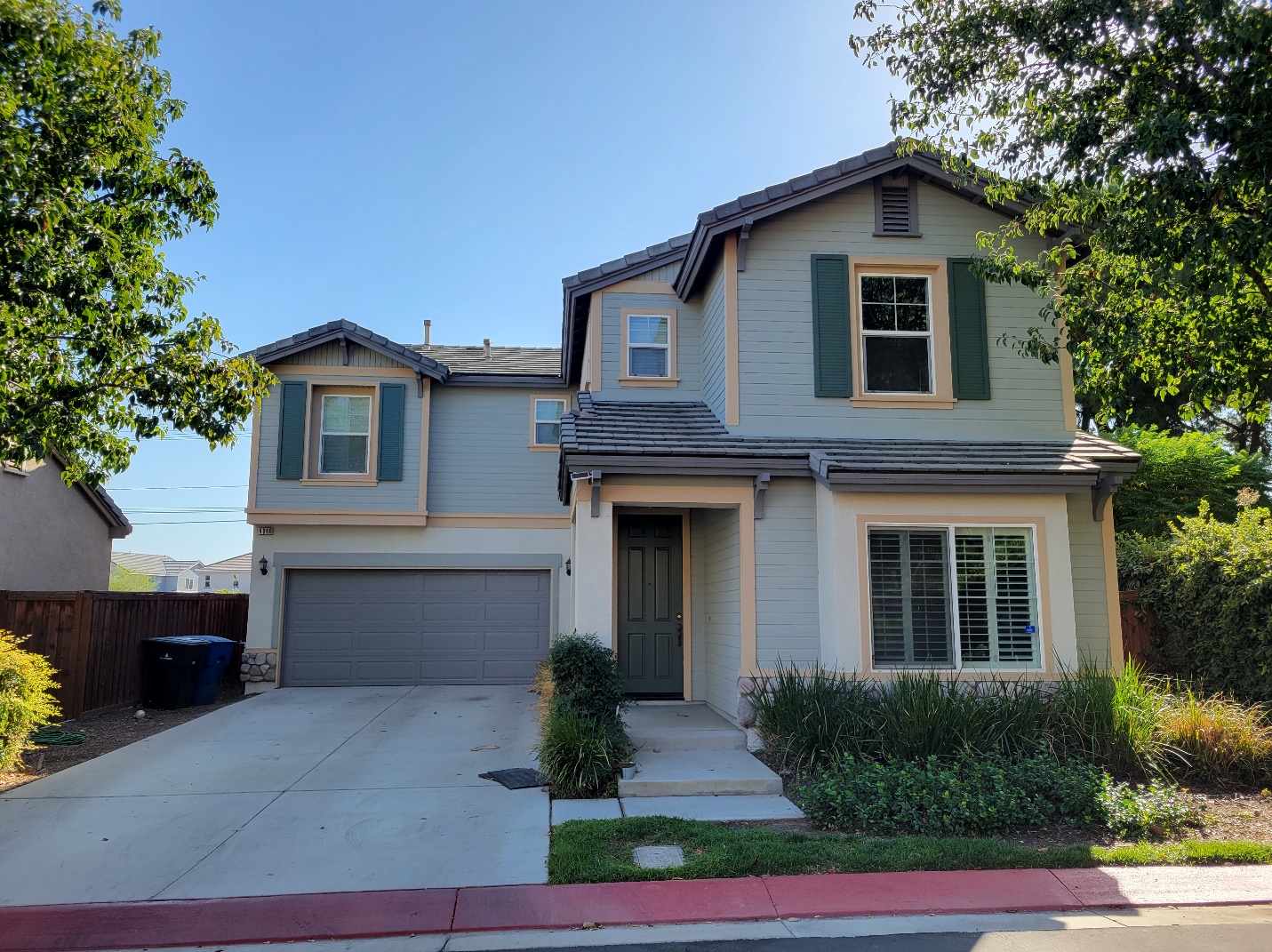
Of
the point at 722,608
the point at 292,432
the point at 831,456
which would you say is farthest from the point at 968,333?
the point at 292,432

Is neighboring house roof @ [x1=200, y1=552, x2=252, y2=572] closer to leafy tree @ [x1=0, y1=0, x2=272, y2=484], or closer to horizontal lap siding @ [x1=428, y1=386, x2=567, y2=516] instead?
horizontal lap siding @ [x1=428, y1=386, x2=567, y2=516]

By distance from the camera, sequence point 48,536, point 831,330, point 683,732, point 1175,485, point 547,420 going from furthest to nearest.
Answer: point 547,420
point 48,536
point 1175,485
point 831,330
point 683,732

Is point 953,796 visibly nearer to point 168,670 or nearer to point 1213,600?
point 1213,600

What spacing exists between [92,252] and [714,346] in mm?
6556

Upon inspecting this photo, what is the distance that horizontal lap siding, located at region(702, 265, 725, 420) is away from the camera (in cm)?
1020

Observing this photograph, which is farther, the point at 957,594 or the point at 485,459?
the point at 485,459

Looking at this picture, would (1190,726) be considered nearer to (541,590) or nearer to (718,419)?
(718,419)

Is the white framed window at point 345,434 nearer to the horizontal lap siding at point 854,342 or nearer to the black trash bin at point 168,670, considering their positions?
the black trash bin at point 168,670

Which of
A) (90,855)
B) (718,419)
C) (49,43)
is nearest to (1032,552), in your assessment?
(718,419)

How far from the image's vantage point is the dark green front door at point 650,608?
11281 millimetres

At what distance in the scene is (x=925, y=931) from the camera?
16.0 feet

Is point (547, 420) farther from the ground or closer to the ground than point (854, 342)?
farther from the ground

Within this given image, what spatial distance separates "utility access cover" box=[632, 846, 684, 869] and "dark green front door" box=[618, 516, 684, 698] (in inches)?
203

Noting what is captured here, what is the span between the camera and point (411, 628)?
49.9ft
